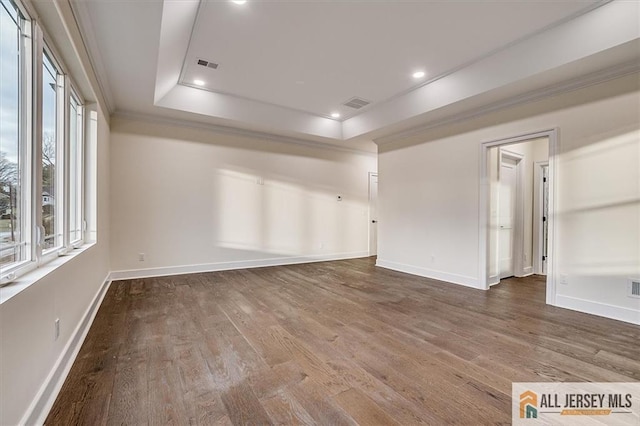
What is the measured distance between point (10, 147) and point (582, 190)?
4989 millimetres

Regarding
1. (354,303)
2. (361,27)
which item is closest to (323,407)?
(354,303)

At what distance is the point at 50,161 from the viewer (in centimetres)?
227

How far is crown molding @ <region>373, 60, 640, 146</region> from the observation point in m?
2.99

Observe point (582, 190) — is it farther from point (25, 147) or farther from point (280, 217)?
point (25, 147)

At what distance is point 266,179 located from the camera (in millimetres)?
5824

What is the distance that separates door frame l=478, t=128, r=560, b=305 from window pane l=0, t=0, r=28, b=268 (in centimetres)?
489

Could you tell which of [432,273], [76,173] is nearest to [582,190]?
[432,273]

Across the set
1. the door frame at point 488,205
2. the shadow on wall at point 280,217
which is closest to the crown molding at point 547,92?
the door frame at point 488,205

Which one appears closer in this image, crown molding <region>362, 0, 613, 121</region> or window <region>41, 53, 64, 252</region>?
window <region>41, 53, 64, 252</region>

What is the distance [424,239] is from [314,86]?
10.4 ft

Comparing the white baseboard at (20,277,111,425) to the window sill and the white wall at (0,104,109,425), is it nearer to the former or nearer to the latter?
the white wall at (0,104,109,425)

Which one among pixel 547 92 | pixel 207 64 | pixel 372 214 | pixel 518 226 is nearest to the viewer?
pixel 547 92

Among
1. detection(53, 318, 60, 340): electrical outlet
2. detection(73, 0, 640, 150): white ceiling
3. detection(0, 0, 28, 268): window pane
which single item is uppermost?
detection(73, 0, 640, 150): white ceiling

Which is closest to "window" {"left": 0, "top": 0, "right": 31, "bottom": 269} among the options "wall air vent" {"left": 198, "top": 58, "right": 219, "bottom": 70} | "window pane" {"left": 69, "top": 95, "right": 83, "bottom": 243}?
"window pane" {"left": 69, "top": 95, "right": 83, "bottom": 243}
